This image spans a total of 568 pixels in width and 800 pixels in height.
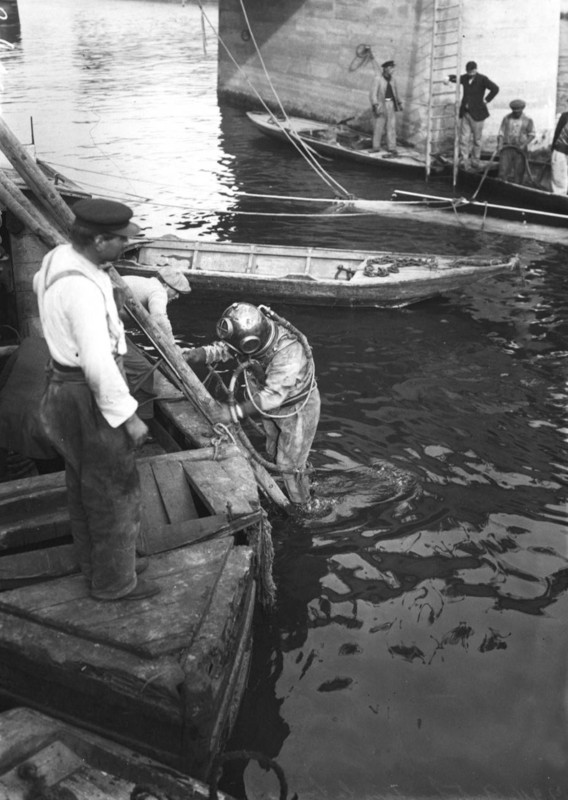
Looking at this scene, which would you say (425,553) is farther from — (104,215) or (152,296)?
(104,215)

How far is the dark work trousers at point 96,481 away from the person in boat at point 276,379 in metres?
2.57

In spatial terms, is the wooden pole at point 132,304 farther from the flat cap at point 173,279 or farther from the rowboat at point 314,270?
the rowboat at point 314,270

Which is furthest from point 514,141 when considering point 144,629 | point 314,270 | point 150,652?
point 150,652

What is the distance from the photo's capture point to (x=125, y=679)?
15.1 feet

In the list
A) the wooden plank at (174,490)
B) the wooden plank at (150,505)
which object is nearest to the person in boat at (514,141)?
the wooden plank at (174,490)

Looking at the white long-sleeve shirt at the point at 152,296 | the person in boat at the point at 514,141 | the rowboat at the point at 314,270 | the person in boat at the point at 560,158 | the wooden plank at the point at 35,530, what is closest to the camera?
the wooden plank at the point at 35,530

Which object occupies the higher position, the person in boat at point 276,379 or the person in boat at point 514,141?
the person in boat at point 514,141

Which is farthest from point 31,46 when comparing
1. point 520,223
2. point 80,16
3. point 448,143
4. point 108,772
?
point 108,772

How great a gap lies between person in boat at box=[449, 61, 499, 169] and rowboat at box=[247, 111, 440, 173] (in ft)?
3.60

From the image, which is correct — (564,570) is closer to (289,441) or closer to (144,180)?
(289,441)

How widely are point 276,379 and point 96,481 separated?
3.02 m

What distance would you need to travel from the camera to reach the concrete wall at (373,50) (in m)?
22.3

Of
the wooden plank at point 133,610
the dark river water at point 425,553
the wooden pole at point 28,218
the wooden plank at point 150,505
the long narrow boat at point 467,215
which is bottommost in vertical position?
the dark river water at point 425,553

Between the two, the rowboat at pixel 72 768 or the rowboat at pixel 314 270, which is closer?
the rowboat at pixel 72 768
